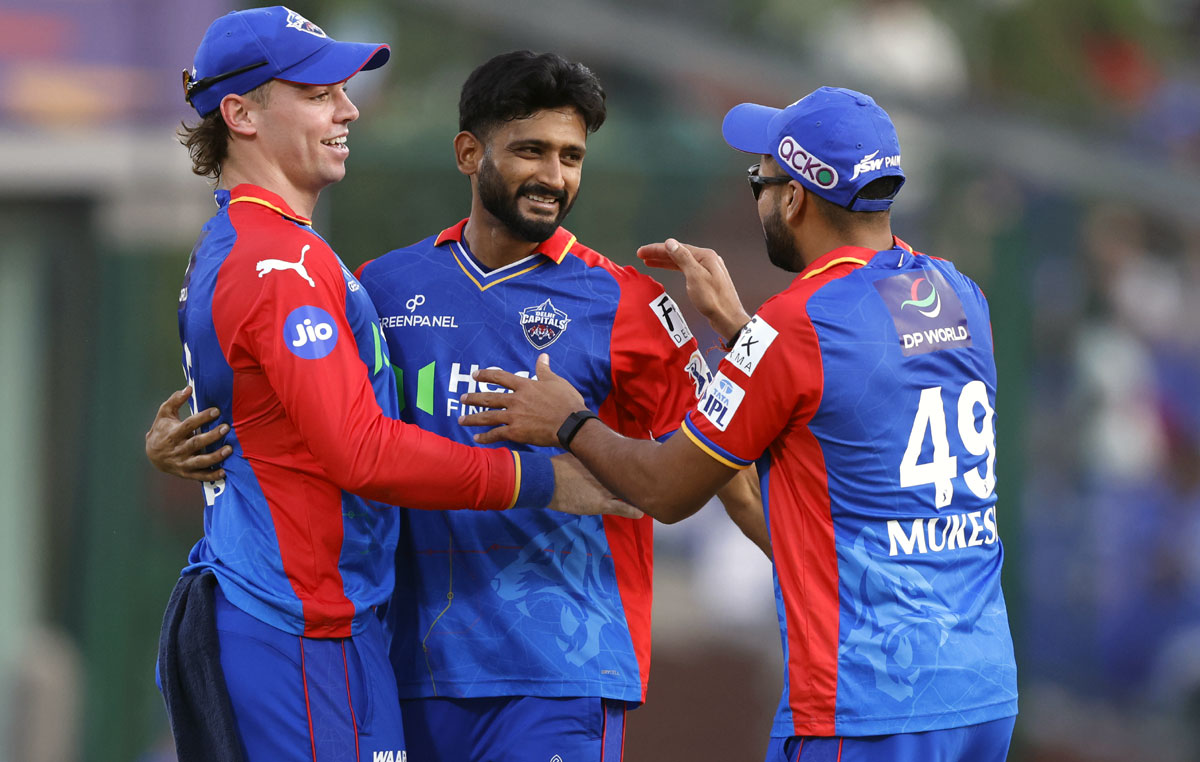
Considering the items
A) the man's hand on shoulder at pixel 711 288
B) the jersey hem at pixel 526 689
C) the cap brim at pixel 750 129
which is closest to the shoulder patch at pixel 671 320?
the man's hand on shoulder at pixel 711 288

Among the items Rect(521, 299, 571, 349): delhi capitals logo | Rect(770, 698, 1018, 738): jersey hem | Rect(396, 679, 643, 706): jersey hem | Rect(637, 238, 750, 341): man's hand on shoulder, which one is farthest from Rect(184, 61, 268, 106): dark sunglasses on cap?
Rect(770, 698, 1018, 738): jersey hem

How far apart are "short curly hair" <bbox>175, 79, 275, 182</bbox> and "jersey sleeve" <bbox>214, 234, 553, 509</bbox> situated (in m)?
0.43

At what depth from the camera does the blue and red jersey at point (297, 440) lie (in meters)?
3.27

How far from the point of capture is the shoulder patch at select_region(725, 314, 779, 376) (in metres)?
3.35

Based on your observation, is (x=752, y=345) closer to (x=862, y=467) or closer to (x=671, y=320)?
(x=862, y=467)

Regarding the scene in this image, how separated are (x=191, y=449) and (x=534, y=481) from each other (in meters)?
0.84

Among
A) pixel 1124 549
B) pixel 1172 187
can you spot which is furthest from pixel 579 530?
pixel 1172 187

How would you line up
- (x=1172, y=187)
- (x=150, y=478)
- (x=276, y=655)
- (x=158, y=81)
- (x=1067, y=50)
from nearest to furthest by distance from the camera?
(x=276, y=655)
(x=150, y=478)
(x=158, y=81)
(x=1172, y=187)
(x=1067, y=50)

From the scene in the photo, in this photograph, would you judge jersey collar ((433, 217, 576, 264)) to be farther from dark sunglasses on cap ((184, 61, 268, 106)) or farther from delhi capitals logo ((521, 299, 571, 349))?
dark sunglasses on cap ((184, 61, 268, 106))

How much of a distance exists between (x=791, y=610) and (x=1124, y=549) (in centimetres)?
630

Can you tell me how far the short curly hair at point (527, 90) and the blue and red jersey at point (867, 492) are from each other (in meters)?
0.87

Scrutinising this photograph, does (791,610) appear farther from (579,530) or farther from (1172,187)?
(1172,187)

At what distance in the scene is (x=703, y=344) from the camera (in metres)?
Answer: 8.47

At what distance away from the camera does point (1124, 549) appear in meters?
9.01
